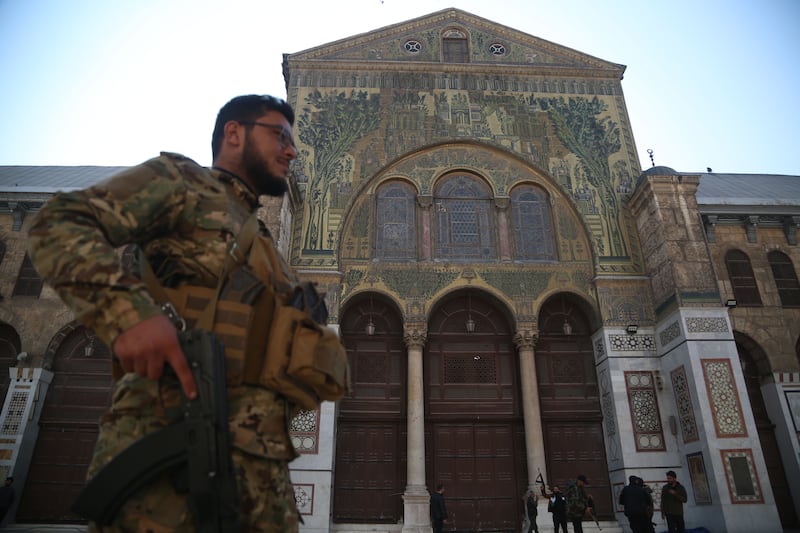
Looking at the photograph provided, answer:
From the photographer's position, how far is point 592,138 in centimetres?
1367

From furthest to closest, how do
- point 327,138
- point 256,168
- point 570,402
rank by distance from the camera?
point 327,138
point 570,402
point 256,168

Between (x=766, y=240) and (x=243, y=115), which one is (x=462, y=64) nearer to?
(x=766, y=240)

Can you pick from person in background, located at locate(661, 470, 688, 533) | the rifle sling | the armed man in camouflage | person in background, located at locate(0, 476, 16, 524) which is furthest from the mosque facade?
the rifle sling

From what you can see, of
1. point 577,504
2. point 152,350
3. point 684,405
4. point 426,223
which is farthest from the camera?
point 426,223

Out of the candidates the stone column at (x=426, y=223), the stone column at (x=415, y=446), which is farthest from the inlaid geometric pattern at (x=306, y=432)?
the stone column at (x=426, y=223)

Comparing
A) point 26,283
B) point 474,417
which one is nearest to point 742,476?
point 474,417

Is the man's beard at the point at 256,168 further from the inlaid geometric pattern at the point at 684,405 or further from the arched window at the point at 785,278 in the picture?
the arched window at the point at 785,278

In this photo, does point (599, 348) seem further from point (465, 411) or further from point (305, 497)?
point (305, 497)

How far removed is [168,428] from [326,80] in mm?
13607

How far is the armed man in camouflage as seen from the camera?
1.49m

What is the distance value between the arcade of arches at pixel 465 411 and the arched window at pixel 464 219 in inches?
40.0

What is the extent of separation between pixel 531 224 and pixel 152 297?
12.0 metres

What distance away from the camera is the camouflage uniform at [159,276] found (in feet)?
4.97

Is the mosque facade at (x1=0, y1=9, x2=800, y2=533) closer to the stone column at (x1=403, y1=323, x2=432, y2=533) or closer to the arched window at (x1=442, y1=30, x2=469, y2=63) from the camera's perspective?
the stone column at (x1=403, y1=323, x2=432, y2=533)
